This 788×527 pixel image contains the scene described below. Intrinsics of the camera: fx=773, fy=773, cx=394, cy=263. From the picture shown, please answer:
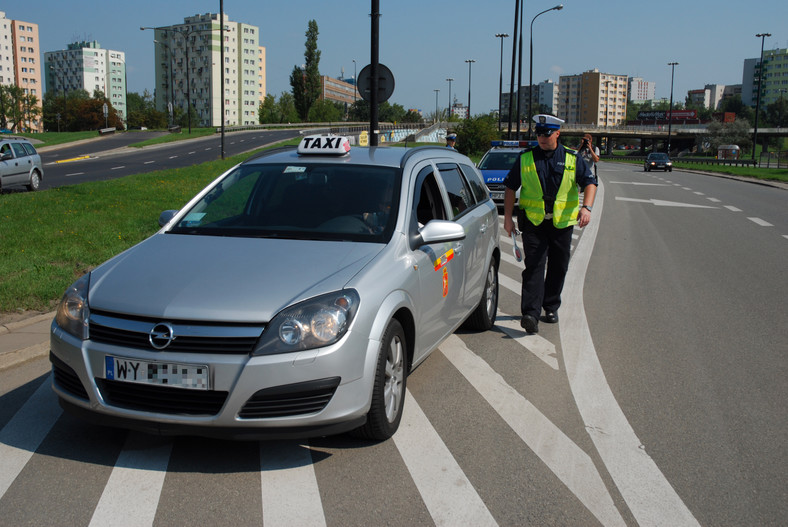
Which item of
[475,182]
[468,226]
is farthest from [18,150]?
[468,226]

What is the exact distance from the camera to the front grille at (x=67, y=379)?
392 centimetres

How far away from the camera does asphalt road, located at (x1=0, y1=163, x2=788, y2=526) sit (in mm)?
3523

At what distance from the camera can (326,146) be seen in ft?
18.2

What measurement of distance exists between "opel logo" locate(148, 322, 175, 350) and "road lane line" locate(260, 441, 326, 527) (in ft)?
2.72

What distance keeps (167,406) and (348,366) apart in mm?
897

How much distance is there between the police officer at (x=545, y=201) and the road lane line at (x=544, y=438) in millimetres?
1084

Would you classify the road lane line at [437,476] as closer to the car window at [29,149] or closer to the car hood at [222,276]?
the car hood at [222,276]

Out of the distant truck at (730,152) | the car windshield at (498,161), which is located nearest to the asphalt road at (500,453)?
the car windshield at (498,161)

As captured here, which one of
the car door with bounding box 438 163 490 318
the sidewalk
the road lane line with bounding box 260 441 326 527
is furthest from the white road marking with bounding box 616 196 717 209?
the road lane line with bounding box 260 441 326 527

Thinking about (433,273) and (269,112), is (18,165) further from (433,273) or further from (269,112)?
(269,112)

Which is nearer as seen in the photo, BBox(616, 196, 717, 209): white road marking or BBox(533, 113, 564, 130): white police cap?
BBox(533, 113, 564, 130): white police cap

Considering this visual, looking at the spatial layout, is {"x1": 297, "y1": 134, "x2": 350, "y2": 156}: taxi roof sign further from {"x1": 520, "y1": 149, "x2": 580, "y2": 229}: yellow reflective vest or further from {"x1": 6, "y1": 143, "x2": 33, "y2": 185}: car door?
{"x1": 6, "y1": 143, "x2": 33, "y2": 185}: car door

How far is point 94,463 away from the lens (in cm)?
399

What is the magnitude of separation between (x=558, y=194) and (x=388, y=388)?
3.14 m
